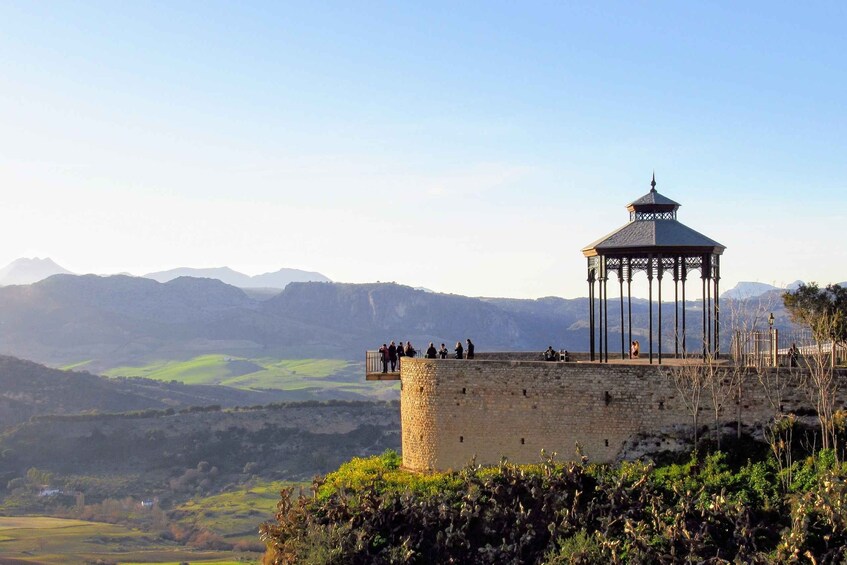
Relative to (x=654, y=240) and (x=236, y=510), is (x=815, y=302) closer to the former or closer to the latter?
(x=654, y=240)

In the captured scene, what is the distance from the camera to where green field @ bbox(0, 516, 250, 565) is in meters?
72.3

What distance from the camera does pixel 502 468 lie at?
83.4 feet

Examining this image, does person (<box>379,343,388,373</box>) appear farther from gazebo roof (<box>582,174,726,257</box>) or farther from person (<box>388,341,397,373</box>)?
gazebo roof (<box>582,174,726,257</box>)

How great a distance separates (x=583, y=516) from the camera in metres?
23.3

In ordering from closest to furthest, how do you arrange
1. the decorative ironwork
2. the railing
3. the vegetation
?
the vegetation < the decorative ironwork < the railing

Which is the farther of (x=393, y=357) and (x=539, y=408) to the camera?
(x=393, y=357)

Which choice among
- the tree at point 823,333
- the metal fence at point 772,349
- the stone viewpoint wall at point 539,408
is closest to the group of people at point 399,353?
the stone viewpoint wall at point 539,408

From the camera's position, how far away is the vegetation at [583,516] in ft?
70.3

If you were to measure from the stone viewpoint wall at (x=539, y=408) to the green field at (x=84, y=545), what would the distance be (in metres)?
49.7

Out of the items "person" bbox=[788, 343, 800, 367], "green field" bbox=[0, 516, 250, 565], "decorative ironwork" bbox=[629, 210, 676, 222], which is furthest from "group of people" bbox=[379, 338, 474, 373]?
"green field" bbox=[0, 516, 250, 565]

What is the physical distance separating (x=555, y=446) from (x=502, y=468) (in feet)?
5.01

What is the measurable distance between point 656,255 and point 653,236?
0.55m

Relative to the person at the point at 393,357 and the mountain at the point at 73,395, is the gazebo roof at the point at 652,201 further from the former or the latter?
the mountain at the point at 73,395

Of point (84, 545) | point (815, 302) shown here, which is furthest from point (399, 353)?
point (84, 545)
